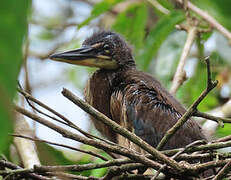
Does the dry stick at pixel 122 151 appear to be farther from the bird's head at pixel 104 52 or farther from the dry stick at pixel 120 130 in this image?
the bird's head at pixel 104 52

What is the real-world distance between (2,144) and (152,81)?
90.3 inches

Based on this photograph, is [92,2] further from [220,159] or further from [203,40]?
[220,159]

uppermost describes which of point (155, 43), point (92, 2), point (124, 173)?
point (92, 2)

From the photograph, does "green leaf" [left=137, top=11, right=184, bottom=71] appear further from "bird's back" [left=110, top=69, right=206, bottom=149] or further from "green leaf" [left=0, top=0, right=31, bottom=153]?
"green leaf" [left=0, top=0, right=31, bottom=153]

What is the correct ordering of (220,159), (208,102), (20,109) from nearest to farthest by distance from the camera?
(20,109), (220,159), (208,102)

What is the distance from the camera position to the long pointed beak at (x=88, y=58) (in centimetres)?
267

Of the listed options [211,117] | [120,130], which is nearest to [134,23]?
[211,117]

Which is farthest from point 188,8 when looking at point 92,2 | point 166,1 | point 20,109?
point 92,2

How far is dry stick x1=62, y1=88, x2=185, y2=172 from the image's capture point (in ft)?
4.27

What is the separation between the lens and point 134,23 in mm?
3844

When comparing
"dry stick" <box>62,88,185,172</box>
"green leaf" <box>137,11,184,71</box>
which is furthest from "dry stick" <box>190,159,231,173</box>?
"green leaf" <box>137,11,184,71</box>

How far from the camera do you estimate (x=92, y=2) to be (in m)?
5.78

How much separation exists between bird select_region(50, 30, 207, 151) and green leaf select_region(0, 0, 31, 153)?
2079 millimetres

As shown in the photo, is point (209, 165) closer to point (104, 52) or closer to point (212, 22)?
point (104, 52)
